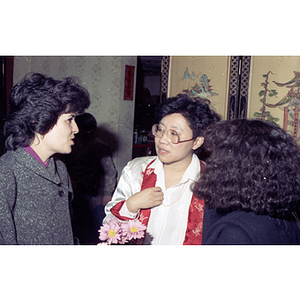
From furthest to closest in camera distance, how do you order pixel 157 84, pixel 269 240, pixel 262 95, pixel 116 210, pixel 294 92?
pixel 157 84 < pixel 262 95 < pixel 294 92 < pixel 116 210 < pixel 269 240

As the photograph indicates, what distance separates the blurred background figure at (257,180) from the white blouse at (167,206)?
158mm

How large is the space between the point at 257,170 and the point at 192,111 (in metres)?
0.33

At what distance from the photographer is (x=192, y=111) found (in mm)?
941

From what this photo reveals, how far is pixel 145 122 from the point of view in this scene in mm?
1150

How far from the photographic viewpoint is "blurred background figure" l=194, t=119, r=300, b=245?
0.71 m

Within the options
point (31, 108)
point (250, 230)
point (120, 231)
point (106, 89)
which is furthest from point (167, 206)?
point (106, 89)

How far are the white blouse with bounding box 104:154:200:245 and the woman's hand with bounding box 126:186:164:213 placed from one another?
0.07 ft

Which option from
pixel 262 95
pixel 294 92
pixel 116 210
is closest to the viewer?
pixel 116 210

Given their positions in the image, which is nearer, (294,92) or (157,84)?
(294,92)

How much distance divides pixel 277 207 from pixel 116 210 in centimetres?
52

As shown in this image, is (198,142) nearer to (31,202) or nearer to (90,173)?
(90,173)

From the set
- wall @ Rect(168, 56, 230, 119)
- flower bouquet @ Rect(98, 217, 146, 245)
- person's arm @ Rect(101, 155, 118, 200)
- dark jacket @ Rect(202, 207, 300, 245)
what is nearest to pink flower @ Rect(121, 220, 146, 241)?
flower bouquet @ Rect(98, 217, 146, 245)
